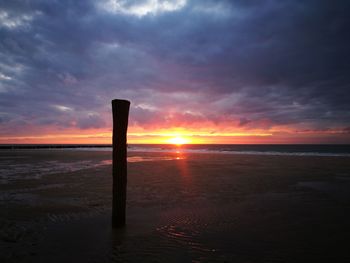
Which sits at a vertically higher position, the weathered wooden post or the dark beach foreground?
the weathered wooden post

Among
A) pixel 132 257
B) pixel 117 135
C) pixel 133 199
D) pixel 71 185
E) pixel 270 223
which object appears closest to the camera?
pixel 132 257

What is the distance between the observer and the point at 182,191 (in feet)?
42.7

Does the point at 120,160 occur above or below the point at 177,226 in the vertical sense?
above

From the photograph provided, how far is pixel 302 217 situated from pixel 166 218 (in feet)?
15.3

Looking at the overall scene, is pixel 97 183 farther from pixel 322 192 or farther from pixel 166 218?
pixel 322 192

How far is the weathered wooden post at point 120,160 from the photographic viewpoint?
7180 millimetres

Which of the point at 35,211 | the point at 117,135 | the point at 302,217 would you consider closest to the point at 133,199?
the point at 35,211

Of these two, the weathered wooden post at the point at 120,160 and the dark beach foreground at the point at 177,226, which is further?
the weathered wooden post at the point at 120,160

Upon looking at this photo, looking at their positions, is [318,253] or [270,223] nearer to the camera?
[318,253]

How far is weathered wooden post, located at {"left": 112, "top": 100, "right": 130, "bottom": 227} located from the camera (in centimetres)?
718

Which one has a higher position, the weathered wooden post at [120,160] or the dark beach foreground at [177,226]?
the weathered wooden post at [120,160]

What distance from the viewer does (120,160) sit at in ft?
23.8

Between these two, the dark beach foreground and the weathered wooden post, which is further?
the weathered wooden post

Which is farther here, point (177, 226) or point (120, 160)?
point (177, 226)
